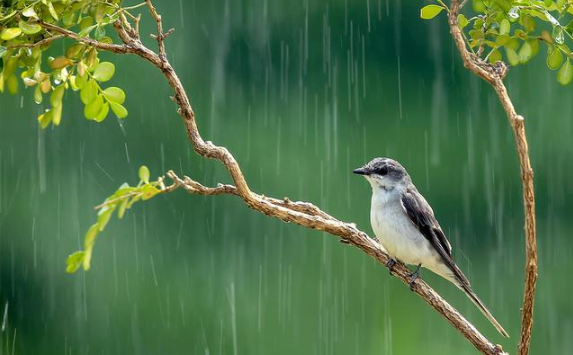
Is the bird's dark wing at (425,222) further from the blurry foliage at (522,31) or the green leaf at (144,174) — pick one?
the green leaf at (144,174)

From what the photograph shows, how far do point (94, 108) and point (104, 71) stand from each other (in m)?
0.13

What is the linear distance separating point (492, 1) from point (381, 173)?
1.39 meters

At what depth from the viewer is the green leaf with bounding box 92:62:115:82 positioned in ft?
9.18

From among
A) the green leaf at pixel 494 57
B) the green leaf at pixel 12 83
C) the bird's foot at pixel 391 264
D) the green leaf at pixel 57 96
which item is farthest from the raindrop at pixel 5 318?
the green leaf at pixel 494 57

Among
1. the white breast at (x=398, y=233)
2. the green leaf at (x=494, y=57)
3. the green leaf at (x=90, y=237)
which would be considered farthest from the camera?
the white breast at (x=398, y=233)

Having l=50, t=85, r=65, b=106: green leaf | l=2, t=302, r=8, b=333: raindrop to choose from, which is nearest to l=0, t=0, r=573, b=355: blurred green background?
l=2, t=302, r=8, b=333: raindrop

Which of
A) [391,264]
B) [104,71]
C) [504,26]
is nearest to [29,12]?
[104,71]

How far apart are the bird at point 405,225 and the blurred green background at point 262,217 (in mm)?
2753

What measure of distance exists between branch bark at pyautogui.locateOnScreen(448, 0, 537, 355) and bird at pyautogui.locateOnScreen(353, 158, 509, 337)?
3.23ft

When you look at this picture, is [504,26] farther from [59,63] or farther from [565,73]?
[59,63]

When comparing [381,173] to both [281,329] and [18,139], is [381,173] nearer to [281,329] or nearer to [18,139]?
[281,329]

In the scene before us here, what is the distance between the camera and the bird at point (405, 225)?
3.82m

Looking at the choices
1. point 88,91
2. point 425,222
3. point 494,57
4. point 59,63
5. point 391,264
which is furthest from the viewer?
point 425,222

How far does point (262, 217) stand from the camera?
7543mm
